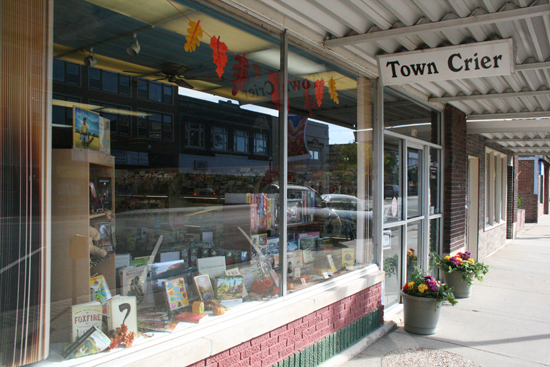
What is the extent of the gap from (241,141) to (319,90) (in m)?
1.90

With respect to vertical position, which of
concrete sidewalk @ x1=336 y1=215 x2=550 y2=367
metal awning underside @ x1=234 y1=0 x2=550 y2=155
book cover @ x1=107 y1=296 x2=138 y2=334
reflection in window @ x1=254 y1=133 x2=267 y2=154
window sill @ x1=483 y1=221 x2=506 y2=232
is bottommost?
concrete sidewalk @ x1=336 y1=215 x2=550 y2=367

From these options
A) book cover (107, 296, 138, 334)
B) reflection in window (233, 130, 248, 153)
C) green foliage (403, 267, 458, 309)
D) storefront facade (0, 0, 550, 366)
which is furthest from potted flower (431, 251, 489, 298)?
book cover (107, 296, 138, 334)

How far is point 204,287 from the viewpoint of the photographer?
3.28 m

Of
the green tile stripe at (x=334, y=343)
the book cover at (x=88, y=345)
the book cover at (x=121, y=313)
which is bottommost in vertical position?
the green tile stripe at (x=334, y=343)

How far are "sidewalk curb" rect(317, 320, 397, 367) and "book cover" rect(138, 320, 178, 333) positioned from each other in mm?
1780

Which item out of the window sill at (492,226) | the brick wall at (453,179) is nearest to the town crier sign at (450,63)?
the brick wall at (453,179)

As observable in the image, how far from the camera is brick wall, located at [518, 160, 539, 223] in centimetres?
2181

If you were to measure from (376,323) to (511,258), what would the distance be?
7368mm

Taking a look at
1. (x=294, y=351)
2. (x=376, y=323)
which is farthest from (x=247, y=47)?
(x=376, y=323)

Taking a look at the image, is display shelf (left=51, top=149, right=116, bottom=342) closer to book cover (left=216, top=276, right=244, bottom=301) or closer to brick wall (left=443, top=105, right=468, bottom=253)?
book cover (left=216, top=276, right=244, bottom=301)

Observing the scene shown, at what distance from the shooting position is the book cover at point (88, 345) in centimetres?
226

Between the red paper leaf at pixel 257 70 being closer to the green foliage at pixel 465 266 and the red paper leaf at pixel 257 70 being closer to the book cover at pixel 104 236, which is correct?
the book cover at pixel 104 236

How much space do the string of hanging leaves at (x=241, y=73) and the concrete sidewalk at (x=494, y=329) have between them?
274cm

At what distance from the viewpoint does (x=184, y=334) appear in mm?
2750
